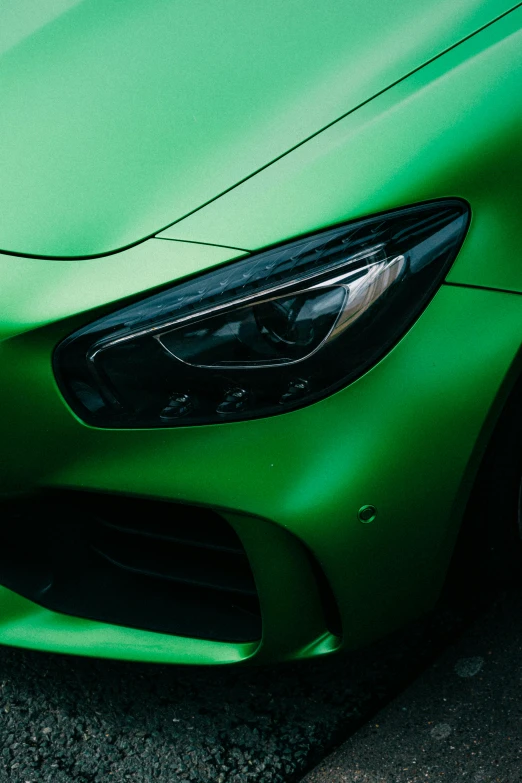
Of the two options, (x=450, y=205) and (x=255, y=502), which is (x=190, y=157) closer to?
(x=450, y=205)

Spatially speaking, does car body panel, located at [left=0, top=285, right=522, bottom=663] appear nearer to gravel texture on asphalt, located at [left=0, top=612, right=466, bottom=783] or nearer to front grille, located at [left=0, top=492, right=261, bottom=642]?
front grille, located at [left=0, top=492, right=261, bottom=642]

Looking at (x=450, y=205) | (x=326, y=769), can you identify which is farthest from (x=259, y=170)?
(x=326, y=769)

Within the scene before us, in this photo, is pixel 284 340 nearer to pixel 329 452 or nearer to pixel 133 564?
pixel 329 452

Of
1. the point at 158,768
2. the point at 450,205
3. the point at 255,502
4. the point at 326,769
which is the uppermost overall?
the point at 450,205

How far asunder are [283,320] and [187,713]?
78cm

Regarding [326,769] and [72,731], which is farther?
[72,731]

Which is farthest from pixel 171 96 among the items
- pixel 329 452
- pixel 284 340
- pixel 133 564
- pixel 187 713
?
pixel 187 713

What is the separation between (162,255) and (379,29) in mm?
585

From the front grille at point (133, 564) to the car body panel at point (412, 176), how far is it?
471 mm

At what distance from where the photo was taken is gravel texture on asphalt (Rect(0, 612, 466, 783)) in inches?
62.8

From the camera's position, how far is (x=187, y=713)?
1688 mm

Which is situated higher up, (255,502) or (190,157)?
(190,157)

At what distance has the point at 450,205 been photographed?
1367mm

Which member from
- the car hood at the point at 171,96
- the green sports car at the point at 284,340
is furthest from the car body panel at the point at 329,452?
the car hood at the point at 171,96
